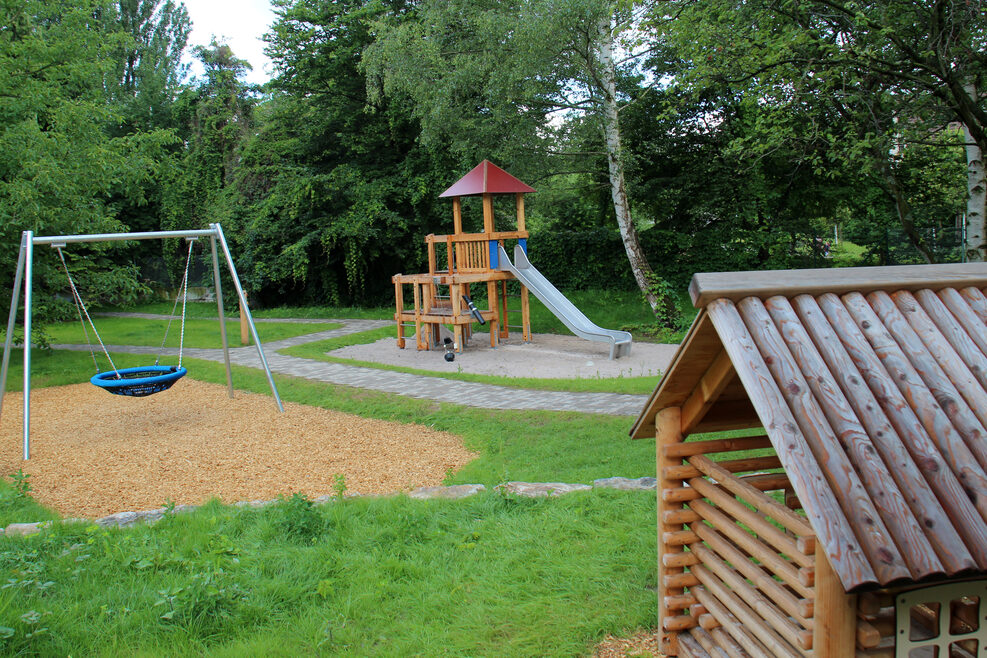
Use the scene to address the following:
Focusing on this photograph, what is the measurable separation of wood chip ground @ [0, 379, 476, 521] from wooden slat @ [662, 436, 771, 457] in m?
3.32

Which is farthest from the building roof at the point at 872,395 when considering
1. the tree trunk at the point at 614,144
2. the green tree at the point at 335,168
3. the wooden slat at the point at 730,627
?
the green tree at the point at 335,168

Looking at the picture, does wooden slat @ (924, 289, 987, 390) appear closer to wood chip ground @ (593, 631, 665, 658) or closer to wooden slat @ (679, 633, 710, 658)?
wooden slat @ (679, 633, 710, 658)

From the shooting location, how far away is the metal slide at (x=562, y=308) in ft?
39.1

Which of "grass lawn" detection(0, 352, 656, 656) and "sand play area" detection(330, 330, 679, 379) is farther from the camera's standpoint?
"sand play area" detection(330, 330, 679, 379)

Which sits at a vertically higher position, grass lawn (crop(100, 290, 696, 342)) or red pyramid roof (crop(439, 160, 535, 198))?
red pyramid roof (crop(439, 160, 535, 198))

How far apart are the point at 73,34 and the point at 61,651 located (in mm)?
12571

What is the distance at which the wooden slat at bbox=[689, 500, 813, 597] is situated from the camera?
218 cm

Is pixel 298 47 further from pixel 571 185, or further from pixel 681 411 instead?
pixel 681 411

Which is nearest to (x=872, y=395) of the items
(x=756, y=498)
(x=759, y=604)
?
(x=756, y=498)

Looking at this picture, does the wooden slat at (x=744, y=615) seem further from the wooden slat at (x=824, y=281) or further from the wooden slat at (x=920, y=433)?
the wooden slat at (x=824, y=281)

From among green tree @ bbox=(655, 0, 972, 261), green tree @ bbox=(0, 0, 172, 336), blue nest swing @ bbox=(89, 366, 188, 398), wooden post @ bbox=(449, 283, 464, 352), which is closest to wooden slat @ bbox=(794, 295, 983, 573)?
green tree @ bbox=(655, 0, 972, 261)

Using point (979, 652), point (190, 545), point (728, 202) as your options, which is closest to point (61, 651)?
point (190, 545)

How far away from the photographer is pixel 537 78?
1320 centimetres

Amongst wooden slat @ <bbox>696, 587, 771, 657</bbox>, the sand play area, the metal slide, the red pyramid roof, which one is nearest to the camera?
wooden slat @ <bbox>696, 587, 771, 657</bbox>
